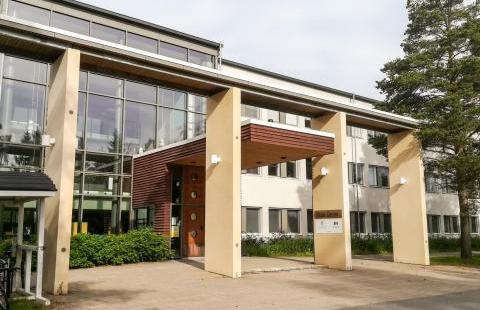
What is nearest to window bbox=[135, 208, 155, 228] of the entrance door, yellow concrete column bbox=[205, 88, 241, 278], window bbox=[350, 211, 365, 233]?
the entrance door

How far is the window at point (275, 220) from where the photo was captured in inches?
1097

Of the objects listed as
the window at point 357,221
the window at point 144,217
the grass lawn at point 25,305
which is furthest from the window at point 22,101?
the window at point 357,221

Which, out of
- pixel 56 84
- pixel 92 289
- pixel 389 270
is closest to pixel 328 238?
pixel 389 270

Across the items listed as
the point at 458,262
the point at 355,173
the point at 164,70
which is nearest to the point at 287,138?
the point at 164,70

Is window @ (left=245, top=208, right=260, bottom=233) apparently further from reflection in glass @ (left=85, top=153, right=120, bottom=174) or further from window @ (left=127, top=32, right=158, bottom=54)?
window @ (left=127, top=32, right=158, bottom=54)

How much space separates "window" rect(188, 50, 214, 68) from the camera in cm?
2552

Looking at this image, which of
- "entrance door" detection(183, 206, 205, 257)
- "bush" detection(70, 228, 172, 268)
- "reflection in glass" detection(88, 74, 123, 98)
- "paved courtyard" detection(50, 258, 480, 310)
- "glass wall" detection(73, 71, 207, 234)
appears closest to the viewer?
"paved courtyard" detection(50, 258, 480, 310)

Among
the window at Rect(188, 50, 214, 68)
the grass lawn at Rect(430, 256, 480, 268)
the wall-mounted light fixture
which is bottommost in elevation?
the grass lawn at Rect(430, 256, 480, 268)

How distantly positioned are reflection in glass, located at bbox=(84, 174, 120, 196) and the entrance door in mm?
3636

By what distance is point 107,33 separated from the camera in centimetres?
2334

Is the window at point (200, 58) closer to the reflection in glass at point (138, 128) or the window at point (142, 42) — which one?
the window at point (142, 42)

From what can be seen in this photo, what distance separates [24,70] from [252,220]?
13911 millimetres

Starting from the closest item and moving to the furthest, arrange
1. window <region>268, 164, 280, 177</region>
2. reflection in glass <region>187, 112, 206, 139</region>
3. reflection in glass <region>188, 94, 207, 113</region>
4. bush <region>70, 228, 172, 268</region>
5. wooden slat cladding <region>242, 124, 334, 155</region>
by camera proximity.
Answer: wooden slat cladding <region>242, 124, 334, 155</region>, bush <region>70, 228, 172, 268</region>, reflection in glass <region>187, 112, 206, 139</region>, reflection in glass <region>188, 94, 207, 113</region>, window <region>268, 164, 280, 177</region>

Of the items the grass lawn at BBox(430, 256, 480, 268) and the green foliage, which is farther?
the green foliage
